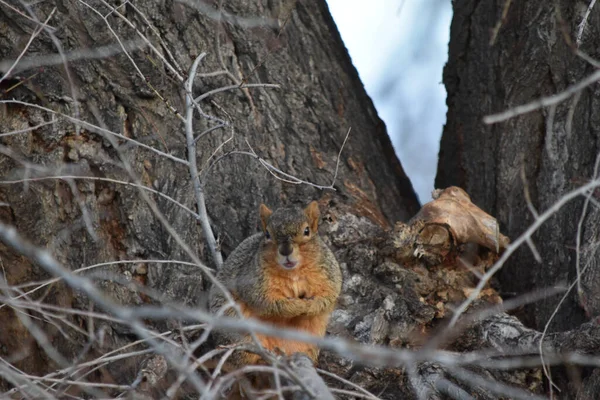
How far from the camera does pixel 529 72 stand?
4598mm

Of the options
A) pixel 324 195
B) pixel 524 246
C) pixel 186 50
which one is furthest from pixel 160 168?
pixel 524 246

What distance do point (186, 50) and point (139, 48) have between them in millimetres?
499

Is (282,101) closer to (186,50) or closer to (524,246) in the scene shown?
(186,50)

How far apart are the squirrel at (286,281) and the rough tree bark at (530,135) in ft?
3.49

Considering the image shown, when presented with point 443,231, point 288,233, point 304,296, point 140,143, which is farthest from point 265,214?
point 443,231

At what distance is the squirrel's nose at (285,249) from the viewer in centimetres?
387

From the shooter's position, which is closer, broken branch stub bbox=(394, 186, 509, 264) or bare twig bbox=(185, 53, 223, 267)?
bare twig bbox=(185, 53, 223, 267)

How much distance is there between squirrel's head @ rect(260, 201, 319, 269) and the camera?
153 inches

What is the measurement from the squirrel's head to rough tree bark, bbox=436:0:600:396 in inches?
42.3

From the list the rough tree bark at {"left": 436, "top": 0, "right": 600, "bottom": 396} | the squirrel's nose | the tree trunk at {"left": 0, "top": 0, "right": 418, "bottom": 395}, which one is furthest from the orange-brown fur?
the rough tree bark at {"left": 436, "top": 0, "right": 600, "bottom": 396}

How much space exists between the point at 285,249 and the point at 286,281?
0.77ft

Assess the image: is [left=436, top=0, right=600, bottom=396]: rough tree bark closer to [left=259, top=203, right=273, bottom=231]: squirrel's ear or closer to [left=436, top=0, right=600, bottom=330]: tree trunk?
[left=436, top=0, right=600, bottom=330]: tree trunk

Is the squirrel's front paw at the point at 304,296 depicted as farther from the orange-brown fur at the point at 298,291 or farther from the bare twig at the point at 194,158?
the bare twig at the point at 194,158

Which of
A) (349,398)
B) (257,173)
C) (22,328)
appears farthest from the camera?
(257,173)
